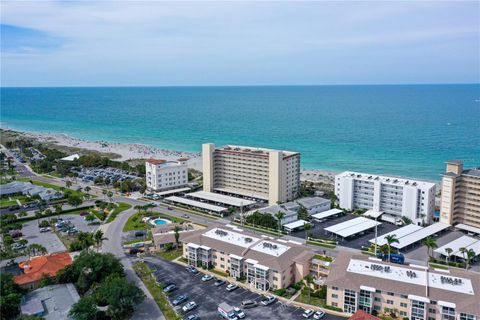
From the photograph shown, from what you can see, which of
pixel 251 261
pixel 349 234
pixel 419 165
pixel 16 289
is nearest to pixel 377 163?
pixel 419 165

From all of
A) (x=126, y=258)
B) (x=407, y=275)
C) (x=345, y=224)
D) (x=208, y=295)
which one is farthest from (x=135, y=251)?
(x=407, y=275)

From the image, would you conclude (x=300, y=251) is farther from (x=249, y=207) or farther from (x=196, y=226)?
(x=249, y=207)

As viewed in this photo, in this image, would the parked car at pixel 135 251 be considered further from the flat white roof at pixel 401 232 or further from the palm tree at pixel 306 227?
the flat white roof at pixel 401 232

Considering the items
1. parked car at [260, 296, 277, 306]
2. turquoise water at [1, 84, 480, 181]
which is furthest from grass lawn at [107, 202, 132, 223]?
turquoise water at [1, 84, 480, 181]

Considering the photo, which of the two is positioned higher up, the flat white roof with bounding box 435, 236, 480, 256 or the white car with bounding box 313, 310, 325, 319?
the flat white roof with bounding box 435, 236, 480, 256

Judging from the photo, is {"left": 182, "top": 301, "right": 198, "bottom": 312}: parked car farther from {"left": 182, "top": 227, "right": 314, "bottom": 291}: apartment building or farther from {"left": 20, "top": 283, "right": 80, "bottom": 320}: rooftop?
{"left": 20, "top": 283, "right": 80, "bottom": 320}: rooftop

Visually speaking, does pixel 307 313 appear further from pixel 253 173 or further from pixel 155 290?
pixel 253 173
